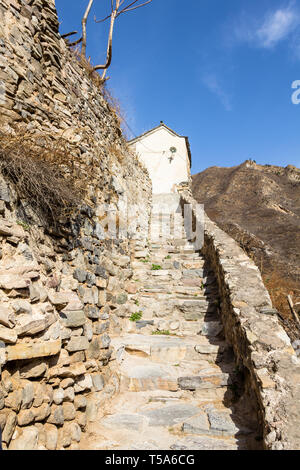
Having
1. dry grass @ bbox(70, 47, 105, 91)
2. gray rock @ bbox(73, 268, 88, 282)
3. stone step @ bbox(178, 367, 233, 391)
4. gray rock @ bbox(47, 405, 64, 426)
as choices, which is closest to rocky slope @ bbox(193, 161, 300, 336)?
stone step @ bbox(178, 367, 233, 391)

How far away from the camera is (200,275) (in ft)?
18.0

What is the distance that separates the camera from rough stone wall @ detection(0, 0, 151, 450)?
1991mm

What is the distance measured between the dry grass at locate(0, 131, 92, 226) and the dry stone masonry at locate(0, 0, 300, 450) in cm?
13

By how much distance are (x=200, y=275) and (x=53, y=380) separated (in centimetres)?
369

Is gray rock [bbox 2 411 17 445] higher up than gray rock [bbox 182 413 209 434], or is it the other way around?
gray rock [bbox 2 411 17 445]

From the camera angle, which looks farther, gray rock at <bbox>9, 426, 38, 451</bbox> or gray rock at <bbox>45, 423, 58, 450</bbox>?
gray rock at <bbox>45, 423, 58, 450</bbox>

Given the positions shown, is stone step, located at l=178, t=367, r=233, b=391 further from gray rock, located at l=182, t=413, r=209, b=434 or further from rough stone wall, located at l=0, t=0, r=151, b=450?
rough stone wall, located at l=0, t=0, r=151, b=450

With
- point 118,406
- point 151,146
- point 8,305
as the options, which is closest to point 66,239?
point 8,305

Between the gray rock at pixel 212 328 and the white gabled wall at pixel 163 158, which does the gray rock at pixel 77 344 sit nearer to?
the gray rock at pixel 212 328

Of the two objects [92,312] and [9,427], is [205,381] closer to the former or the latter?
[92,312]

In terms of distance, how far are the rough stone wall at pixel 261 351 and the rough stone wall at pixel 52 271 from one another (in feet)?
4.76

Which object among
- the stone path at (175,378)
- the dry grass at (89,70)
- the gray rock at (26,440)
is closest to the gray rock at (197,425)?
the stone path at (175,378)

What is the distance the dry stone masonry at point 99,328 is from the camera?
207 centimetres

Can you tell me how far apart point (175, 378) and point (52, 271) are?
1.79 m
